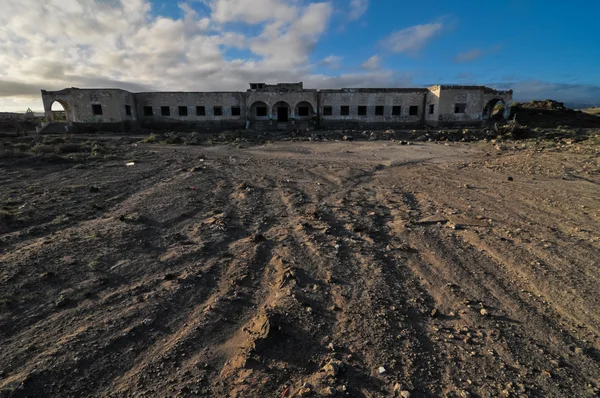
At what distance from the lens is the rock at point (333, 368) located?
8.13 ft

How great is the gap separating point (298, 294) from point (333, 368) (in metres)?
1.12

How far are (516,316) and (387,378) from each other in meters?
1.71

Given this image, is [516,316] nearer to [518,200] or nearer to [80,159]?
[518,200]

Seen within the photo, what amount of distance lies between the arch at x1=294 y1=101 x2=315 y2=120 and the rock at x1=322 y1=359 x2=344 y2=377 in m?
28.8

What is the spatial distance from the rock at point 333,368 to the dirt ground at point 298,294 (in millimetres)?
25

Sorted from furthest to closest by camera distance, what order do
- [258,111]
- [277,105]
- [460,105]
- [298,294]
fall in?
[258,111] < [277,105] < [460,105] < [298,294]

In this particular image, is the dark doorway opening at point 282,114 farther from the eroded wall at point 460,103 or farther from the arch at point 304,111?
the eroded wall at point 460,103

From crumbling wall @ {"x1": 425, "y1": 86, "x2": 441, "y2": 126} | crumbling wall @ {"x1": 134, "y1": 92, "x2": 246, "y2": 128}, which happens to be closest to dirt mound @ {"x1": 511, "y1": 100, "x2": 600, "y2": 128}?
crumbling wall @ {"x1": 425, "y1": 86, "x2": 441, "y2": 126}

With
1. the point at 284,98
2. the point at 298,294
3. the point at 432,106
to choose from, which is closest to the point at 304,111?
the point at 284,98

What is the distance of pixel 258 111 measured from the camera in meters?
31.5

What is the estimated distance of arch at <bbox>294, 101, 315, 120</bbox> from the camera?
99.5 feet

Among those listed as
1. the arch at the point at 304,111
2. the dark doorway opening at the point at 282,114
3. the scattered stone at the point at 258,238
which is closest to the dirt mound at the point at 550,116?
the arch at the point at 304,111

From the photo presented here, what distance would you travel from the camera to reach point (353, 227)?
18.4 feet

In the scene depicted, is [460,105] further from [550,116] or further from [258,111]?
[258,111]
